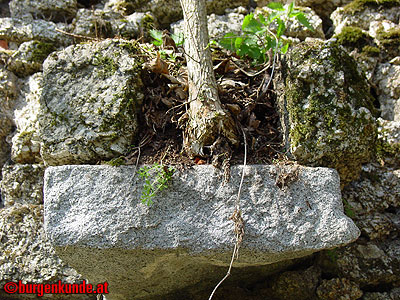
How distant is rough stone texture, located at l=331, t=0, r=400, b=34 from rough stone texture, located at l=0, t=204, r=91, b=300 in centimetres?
206

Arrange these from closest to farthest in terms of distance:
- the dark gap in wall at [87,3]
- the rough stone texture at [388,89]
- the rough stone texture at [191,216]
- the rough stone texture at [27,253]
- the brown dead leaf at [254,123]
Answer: the rough stone texture at [191,216]
the brown dead leaf at [254,123]
the rough stone texture at [27,253]
the rough stone texture at [388,89]
the dark gap in wall at [87,3]

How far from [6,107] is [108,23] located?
2.63 feet

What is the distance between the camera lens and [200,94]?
159 centimetres

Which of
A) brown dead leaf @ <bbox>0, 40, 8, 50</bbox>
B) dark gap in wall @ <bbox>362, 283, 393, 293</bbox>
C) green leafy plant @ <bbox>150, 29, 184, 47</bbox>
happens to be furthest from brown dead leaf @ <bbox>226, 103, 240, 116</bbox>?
brown dead leaf @ <bbox>0, 40, 8, 50</bbox>

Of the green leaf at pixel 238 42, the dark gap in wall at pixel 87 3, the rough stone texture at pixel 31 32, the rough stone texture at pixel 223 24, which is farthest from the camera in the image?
the dark gap in wall at pixel 87 3

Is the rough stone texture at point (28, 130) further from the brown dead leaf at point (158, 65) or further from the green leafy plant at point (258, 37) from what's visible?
the green leafy plant at point (258, 37)

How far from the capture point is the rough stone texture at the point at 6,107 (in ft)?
7.28

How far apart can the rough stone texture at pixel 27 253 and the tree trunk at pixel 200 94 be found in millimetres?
979

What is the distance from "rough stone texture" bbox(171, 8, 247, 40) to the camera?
7.12 feet

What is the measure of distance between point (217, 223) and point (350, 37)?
4.63 feet

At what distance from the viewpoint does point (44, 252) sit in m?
1.94

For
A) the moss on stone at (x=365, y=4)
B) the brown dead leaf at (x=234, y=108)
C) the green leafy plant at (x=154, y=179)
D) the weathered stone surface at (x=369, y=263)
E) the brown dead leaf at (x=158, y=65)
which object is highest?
the moss on stone at (x=365, y=4)

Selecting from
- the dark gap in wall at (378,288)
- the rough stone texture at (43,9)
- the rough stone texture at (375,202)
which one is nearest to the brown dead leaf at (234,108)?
the rough stone texture at (375,202)

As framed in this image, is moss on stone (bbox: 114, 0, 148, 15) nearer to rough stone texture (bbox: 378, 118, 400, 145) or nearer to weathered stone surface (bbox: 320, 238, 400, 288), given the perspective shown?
rough stone texture (bbox: 378, 118, 400, 145)
